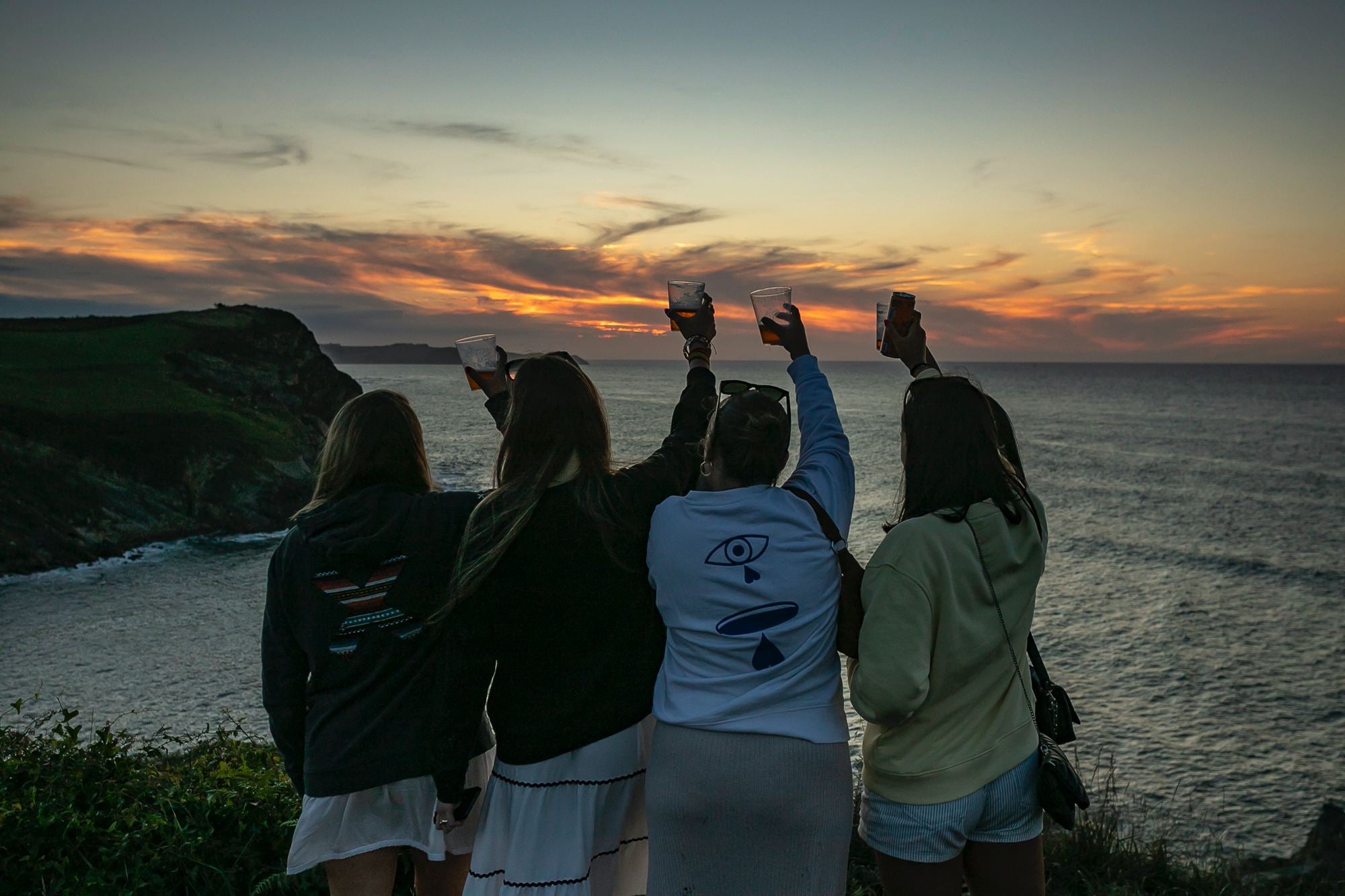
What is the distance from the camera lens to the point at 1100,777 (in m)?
13.1

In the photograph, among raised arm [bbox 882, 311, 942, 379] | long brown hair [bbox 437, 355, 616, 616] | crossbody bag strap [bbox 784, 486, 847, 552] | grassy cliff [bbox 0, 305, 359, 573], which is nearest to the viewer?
crossbody bag strap [bbox 784, 486, 847, 552]

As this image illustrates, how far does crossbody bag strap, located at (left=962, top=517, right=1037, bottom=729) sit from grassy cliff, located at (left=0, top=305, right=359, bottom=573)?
72.9 ft

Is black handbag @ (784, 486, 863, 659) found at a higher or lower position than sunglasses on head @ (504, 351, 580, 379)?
lower

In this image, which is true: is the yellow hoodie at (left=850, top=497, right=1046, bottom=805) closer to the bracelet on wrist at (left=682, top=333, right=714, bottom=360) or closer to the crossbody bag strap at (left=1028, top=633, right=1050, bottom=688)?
the crossbody bag strap at (left=1028, top=633, right=1050, bottom=688)

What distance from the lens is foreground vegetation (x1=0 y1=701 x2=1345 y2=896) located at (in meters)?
3.94

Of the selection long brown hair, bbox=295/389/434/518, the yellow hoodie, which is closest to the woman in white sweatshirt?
the yellow hoodie

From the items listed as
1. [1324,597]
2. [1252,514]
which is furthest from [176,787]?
[1252,514]

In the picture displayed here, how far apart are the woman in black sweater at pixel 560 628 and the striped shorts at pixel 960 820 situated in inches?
33.4

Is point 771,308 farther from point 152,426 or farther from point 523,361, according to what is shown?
point 152,426

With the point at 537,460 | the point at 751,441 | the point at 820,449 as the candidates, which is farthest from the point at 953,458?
the point at 537,460

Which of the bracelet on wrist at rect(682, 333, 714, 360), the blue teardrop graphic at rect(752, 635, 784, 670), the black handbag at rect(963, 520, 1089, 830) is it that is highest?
the bracelet on wrist at rect(682, 333, 714, 360)

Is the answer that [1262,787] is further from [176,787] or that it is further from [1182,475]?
[1182,475]

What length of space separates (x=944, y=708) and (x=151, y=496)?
25.9 metres

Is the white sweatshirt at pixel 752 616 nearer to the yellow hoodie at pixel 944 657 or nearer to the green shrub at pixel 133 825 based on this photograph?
the yellow hoodie at pixel 944 657
